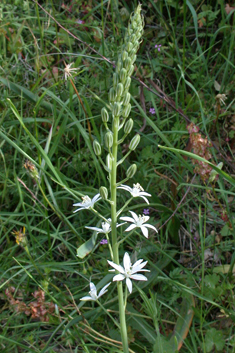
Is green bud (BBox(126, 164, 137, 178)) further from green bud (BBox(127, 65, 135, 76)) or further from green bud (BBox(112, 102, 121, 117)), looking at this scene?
green bud (BBox(127, 65, 135, 76))

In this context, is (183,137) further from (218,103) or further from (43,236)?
(43,236)

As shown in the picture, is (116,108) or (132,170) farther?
(132,170)

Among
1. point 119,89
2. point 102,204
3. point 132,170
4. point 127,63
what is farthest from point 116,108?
point 102,204

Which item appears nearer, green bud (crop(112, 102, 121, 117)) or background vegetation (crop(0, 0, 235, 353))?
green bud (crop(112, 102, 121, 117))

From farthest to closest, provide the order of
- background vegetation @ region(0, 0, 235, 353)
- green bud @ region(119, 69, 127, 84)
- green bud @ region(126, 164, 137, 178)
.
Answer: background vegetation @ region(0, 0, 235, 353), green bud @ region(126, 164, 137, 178), green bud @ region(119, 69, 127, 84)

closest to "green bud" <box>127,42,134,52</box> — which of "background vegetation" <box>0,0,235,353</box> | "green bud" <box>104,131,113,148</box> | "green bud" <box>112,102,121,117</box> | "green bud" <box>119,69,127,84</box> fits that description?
"green bud" <box>119,69,127,84</box>

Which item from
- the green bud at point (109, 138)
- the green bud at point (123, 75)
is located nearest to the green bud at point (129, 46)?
the green bud at point (123, 75)

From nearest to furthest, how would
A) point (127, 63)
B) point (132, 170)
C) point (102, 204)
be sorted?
point (127, 63) < point (132, 170) < point (102, 204)

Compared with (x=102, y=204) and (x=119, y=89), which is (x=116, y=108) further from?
(x=102, y=204)

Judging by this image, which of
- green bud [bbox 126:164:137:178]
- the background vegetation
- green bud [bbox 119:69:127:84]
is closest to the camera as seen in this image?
green bud [bbox 119:69:127:84]
